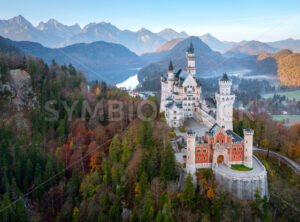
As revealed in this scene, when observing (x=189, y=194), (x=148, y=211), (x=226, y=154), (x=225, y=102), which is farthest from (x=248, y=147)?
(x=148, y=211)

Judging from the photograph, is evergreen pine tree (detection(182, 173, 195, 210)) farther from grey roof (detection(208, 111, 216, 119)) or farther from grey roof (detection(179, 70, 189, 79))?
grey roof (detection(179, 70, 189, 79))

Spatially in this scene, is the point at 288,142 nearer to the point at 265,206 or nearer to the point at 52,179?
the point at 265,206

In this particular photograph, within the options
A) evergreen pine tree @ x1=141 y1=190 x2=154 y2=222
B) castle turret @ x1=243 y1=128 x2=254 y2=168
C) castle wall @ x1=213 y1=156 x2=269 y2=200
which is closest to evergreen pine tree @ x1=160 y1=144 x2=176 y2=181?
evergreen pine tree @ x1=141 y1=190 x2=154 y2=222

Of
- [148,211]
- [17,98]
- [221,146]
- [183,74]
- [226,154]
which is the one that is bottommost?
[148,211]

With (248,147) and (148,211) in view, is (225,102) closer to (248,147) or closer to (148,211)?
(248,147)

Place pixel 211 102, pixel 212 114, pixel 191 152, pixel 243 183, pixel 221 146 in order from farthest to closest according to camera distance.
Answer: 1. pixel 211 102
2. pixel 212 114
3. pixel 221 146
4. pixel 191 152
5. pixel 243 183

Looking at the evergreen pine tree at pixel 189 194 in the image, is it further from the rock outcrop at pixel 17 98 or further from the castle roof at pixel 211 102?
the rock outcrop at pixel 17 98

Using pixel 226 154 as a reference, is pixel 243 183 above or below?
below

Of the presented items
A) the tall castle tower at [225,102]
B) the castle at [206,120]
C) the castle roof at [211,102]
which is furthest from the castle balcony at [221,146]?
the castle roof at [211,102]
